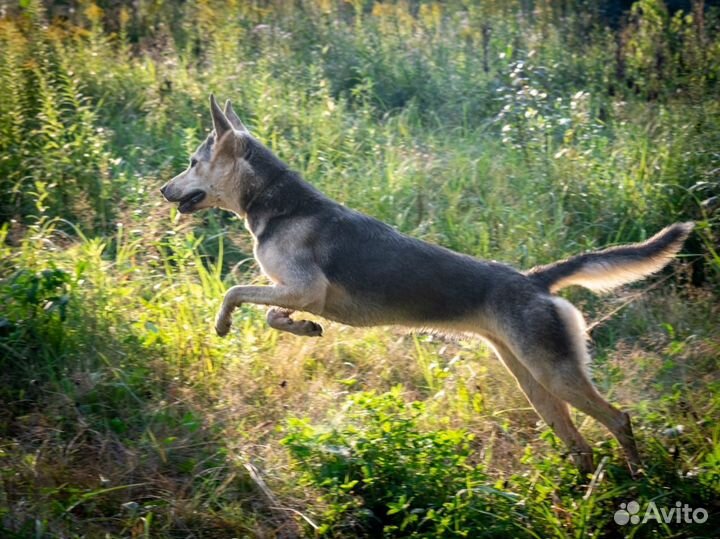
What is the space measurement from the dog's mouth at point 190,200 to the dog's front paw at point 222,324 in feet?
2.85

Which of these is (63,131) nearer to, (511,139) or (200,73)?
(200,73)

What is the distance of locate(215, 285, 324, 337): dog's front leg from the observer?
602 cm

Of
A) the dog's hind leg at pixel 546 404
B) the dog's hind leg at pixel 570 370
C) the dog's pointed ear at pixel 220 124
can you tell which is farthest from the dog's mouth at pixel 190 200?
the dog's hind leg at pixel 570 370

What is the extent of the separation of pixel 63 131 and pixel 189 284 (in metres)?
2.15

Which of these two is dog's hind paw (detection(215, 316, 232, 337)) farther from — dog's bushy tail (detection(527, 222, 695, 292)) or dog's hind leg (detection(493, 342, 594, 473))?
dog's bushy tail (detection(527, 222, 695, 292))

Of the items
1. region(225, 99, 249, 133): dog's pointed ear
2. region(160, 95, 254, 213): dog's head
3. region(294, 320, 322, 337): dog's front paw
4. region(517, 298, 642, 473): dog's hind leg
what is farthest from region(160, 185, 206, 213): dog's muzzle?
region(517, 298, 642, 473): dog's hind leg

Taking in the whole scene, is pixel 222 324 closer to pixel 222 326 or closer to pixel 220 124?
pixel 222 326

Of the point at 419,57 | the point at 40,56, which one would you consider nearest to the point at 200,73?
the point at 40,56

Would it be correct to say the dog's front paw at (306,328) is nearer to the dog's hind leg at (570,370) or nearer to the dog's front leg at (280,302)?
the dog's front leg at (280,302)

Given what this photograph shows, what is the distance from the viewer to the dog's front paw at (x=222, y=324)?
20.2ft

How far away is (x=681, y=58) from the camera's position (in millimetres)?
9953

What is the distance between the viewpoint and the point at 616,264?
575cm

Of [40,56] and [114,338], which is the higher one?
[40,56]

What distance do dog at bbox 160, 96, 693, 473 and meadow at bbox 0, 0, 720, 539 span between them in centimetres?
43
